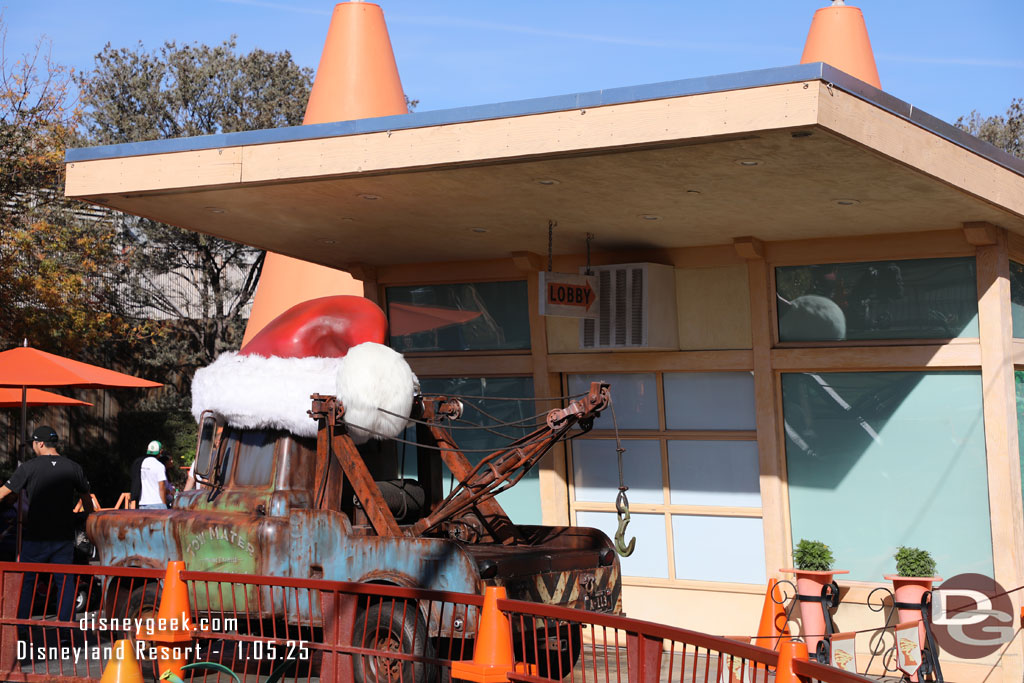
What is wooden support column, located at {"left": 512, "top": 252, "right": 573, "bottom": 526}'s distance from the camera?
10680 mm

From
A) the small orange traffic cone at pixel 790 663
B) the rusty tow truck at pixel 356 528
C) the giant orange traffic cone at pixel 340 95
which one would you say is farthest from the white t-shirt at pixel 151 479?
the small orange traffic cone at pixel 790 663

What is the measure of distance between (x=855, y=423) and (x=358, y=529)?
14.5 ft

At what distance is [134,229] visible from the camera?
1107 inches

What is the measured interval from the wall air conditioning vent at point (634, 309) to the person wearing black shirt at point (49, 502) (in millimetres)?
4728

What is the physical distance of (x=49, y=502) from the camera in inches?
360

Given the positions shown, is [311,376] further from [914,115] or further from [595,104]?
[914,115]

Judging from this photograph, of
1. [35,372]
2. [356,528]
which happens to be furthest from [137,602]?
[35,372]

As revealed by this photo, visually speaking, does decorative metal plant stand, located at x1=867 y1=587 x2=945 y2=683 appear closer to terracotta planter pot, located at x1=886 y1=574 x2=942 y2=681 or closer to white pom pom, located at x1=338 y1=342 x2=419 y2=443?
terracotta planter pot, located at x1=886 y1=574 x2=942 y2=681

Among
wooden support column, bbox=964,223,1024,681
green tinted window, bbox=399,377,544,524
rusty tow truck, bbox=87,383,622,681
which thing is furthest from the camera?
green tinted window, bbox=399,377,544,524

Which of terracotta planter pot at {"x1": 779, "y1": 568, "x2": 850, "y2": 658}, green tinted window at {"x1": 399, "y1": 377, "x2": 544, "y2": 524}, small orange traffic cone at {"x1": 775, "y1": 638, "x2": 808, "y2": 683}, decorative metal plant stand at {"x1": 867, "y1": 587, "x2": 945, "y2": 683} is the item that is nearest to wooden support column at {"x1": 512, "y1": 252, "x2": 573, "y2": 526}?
green tinted window at {"x1": 399, "y1": 377, "x2": 544, "y2": 524}

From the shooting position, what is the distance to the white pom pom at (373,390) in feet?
25.7

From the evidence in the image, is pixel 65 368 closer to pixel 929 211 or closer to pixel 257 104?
pixel 929 211

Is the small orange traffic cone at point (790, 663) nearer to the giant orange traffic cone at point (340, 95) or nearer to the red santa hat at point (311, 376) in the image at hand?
the red santa hat at point (311, 376)

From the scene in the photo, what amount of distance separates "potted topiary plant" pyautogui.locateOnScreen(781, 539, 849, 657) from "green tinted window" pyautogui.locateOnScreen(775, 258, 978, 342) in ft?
5.98
